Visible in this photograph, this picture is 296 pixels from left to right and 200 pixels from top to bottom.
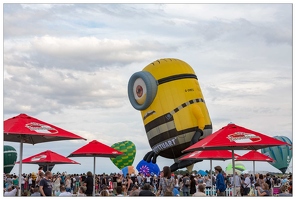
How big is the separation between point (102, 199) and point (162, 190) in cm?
633

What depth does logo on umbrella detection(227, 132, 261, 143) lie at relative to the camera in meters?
13.7

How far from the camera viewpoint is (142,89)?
2802 cm

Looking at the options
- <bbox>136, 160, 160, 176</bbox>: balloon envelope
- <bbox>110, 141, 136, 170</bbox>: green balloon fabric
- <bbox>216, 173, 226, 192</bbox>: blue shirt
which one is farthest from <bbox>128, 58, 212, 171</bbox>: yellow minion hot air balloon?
<bbox>110, 141, 136, 170</bbox>: green balloon fabric

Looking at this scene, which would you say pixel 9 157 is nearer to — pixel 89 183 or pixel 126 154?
pixel 126 154

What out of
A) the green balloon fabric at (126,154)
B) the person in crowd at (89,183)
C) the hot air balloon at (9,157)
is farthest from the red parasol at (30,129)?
the hot air balloon at (9,157)

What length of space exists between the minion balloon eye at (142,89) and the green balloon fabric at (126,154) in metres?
15.8

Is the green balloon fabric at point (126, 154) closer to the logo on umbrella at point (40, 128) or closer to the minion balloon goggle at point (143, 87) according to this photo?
the minion balloon goggle at point (143, 87)

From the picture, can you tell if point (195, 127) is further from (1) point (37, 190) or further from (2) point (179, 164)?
(1) point (37, 190)

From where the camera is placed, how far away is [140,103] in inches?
1115

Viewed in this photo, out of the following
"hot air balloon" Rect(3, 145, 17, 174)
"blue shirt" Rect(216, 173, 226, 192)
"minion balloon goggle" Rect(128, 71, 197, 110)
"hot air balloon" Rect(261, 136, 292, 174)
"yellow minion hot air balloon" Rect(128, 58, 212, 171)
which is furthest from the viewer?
"hot air balloon" Rect(261, 136, 292, 174)

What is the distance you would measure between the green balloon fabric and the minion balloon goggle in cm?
1583

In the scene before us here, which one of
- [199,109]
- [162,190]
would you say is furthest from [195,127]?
[162,190]

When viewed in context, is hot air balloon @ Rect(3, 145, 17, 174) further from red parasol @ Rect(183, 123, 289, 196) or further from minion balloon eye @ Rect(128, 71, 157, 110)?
red parasol @ Rect(183, 123, 289, 196)

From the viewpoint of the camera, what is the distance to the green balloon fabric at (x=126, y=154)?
44.4 metres
